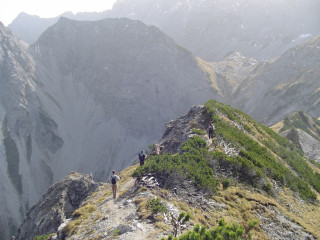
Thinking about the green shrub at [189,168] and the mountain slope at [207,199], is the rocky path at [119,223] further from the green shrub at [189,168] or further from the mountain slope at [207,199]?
the green shrub at [189,168]

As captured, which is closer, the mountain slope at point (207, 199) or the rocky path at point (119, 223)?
the rocky path at point (119, 223)

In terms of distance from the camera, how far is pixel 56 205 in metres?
38.0

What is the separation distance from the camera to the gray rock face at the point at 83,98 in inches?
4198

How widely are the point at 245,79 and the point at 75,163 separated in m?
98.2

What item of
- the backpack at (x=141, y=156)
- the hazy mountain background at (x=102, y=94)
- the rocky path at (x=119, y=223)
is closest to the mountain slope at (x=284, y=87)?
the hazy mountain background at (x=102, y=94)

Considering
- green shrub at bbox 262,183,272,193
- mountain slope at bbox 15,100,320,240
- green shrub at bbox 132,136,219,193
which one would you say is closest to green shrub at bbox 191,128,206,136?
mountain slope at bbox 15,100,320,240

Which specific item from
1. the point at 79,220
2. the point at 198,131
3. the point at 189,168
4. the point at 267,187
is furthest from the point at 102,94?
the point at 267,187

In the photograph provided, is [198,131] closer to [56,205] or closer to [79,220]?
[79,220]

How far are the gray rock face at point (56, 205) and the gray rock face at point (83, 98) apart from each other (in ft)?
179

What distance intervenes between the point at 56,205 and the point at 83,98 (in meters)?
106

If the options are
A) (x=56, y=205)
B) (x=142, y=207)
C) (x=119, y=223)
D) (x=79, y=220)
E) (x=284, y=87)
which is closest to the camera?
(x=119, y=223)

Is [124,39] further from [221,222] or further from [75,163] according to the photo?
[221,222]

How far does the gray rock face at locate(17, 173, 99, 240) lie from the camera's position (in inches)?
1414

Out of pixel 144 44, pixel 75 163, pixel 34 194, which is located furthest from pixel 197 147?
pixel 144 44
